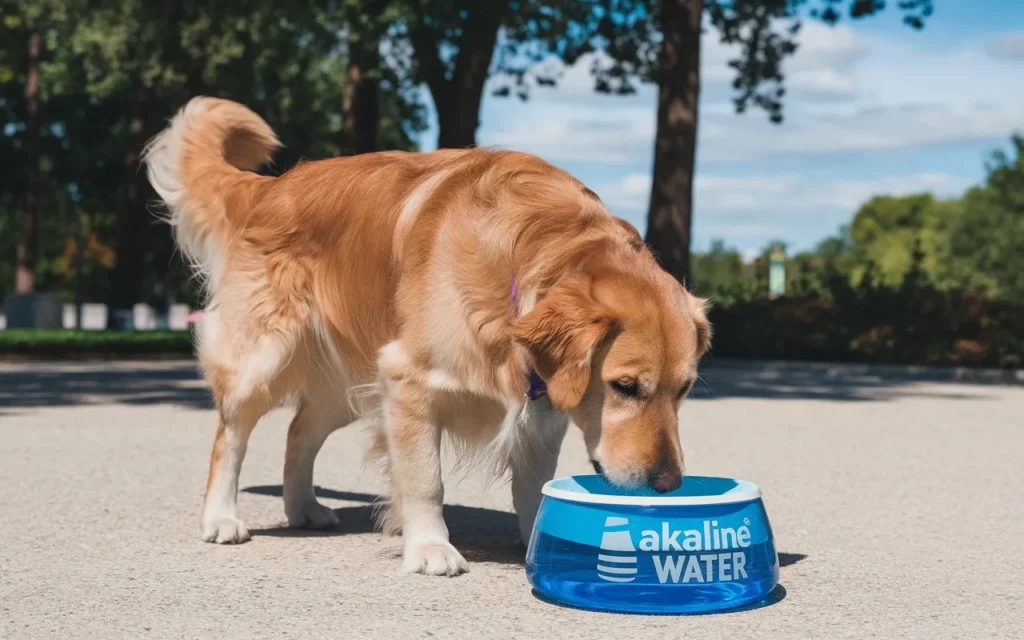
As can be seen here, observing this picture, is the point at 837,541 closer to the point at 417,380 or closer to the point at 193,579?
the point at 417,380

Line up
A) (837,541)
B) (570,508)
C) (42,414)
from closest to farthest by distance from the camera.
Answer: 1. (570,508)
2. (837,541)
3. (42,414)

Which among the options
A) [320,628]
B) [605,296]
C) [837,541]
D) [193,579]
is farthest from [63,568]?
[837,541]

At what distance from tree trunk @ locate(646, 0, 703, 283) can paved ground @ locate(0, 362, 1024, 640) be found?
9.16 meters

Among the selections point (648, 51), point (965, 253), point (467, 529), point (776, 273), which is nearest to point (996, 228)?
point (965, 253)

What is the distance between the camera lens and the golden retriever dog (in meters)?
5.02

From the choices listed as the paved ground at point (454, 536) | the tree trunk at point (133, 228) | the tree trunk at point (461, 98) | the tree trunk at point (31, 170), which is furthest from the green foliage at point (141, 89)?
the paved ground at point (454, 536)

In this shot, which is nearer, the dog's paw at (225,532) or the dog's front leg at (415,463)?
the dog's front leg at (415,463)

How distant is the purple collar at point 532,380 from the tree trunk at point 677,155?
16.9m

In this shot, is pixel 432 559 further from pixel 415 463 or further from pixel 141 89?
pixel 141 89

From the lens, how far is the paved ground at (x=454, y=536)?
4809mm

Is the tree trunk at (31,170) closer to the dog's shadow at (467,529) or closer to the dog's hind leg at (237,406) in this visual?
the dog's shadow at (467,529)

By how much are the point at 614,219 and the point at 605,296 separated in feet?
2.44

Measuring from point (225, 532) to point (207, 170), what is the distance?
2.21 metres

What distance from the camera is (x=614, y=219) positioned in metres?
5.71
